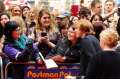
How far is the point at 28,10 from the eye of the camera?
944 cm

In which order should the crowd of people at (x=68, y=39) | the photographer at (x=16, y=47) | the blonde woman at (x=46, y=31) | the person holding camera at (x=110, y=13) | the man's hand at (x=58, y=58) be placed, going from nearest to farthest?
the crowd of people at (x=68, y=39) < the photographer at (x=16, y=47) < the man's hand at (x=58, y=58) < the blonde woman at (x=46, y=31) < the person holding camera at (x=110, y=13)

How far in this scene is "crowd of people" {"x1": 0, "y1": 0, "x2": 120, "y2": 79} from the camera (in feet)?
18.3

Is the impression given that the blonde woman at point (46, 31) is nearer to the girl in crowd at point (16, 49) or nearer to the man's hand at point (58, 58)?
the man's hand at point (58, 58)

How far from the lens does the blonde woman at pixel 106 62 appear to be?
18.0 feet

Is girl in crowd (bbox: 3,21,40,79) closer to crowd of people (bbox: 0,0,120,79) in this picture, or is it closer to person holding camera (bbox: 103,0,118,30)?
crowd of people (bbox: 0,0,120,79)

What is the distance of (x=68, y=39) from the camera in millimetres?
7473

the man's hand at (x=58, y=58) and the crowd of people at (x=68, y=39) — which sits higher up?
the crowd of people at (x=68, y=39)

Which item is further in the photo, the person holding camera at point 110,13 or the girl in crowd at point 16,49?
the person holding camera at point 110,13

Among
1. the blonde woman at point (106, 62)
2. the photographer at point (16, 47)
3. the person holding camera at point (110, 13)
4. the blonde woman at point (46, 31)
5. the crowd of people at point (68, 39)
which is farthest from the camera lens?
the person holding camera at point (110, 13)

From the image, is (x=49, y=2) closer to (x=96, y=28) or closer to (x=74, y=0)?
(x=74, y=0)

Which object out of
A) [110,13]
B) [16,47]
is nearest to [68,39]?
[16,47]

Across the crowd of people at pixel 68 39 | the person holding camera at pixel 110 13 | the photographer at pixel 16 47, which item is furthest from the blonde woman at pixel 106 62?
the person holding camera at pixel 110 13

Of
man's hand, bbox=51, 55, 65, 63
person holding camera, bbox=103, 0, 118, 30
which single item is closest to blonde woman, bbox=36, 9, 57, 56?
man's hand, bbox=51, 55, 65, 63

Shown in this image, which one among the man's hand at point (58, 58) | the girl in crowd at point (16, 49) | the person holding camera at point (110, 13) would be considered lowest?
the man's hand at point (58, 58)
